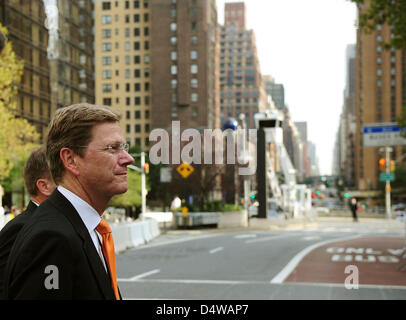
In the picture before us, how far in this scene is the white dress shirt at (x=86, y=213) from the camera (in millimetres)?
2166

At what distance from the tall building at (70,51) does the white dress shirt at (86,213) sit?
6.67 ft

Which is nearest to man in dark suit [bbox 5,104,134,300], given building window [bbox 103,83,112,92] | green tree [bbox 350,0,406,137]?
building window [bbox 103,83,112,92]

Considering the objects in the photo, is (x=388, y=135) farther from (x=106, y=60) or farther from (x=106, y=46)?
(x=106, y=60)

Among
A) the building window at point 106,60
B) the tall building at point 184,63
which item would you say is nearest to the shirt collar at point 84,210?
the tall building at point 184,63

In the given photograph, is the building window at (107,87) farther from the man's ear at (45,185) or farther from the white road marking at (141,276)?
the white road marking at (141,276)

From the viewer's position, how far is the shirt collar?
7.11 ft

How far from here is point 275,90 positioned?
14.9 ft

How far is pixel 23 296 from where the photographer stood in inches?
74.6

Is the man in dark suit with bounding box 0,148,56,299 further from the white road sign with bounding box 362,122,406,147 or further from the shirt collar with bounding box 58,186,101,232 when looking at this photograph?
the white road sign with bounding box 362,122,406,147

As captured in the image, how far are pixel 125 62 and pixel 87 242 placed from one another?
2.54 meters

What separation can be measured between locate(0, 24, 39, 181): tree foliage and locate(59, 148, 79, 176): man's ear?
36.4 ft

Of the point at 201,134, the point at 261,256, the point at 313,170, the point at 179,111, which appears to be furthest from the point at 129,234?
the point at 201,134

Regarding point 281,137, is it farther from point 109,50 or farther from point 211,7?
point 109,50

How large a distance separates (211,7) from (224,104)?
0.79m
